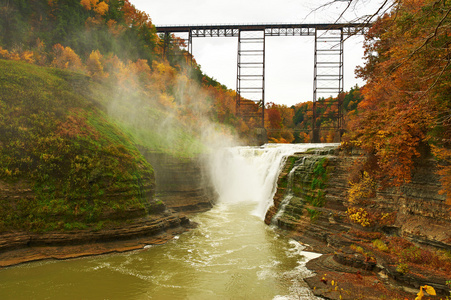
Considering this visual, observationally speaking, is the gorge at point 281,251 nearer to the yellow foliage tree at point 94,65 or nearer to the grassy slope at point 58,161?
the grassy slope at point 58,161

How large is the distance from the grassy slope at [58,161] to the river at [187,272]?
7.56ft

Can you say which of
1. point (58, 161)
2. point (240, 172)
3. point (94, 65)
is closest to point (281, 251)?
point (58, 161)

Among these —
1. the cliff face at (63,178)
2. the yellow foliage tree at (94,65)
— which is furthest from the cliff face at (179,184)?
the yellow foliage tree at (94,65)

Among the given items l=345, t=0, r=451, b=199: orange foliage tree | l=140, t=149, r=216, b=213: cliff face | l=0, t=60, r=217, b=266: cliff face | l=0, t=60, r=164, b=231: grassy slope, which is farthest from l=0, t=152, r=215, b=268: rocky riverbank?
l=345, t=0, r=451, b=199: orange foliage tree

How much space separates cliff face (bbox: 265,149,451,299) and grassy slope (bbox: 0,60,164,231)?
8.04 meters

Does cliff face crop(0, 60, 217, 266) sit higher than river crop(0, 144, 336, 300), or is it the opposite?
cliff face crop(0, 60, 217, 266)

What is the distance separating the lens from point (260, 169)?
26000 millimetres

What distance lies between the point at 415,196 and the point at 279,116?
1938 inches

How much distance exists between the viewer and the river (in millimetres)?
9156

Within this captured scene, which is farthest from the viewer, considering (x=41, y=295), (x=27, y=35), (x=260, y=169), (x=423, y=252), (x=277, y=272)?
(x=27, y=35)

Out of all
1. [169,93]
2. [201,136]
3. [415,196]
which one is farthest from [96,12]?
[415,196]

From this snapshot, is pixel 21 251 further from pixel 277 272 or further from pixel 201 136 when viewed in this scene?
pixel 201 136

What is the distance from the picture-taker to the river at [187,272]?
9.16m

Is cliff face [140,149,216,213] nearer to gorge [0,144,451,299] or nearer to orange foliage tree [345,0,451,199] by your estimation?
gorge [0,144,451,299]
